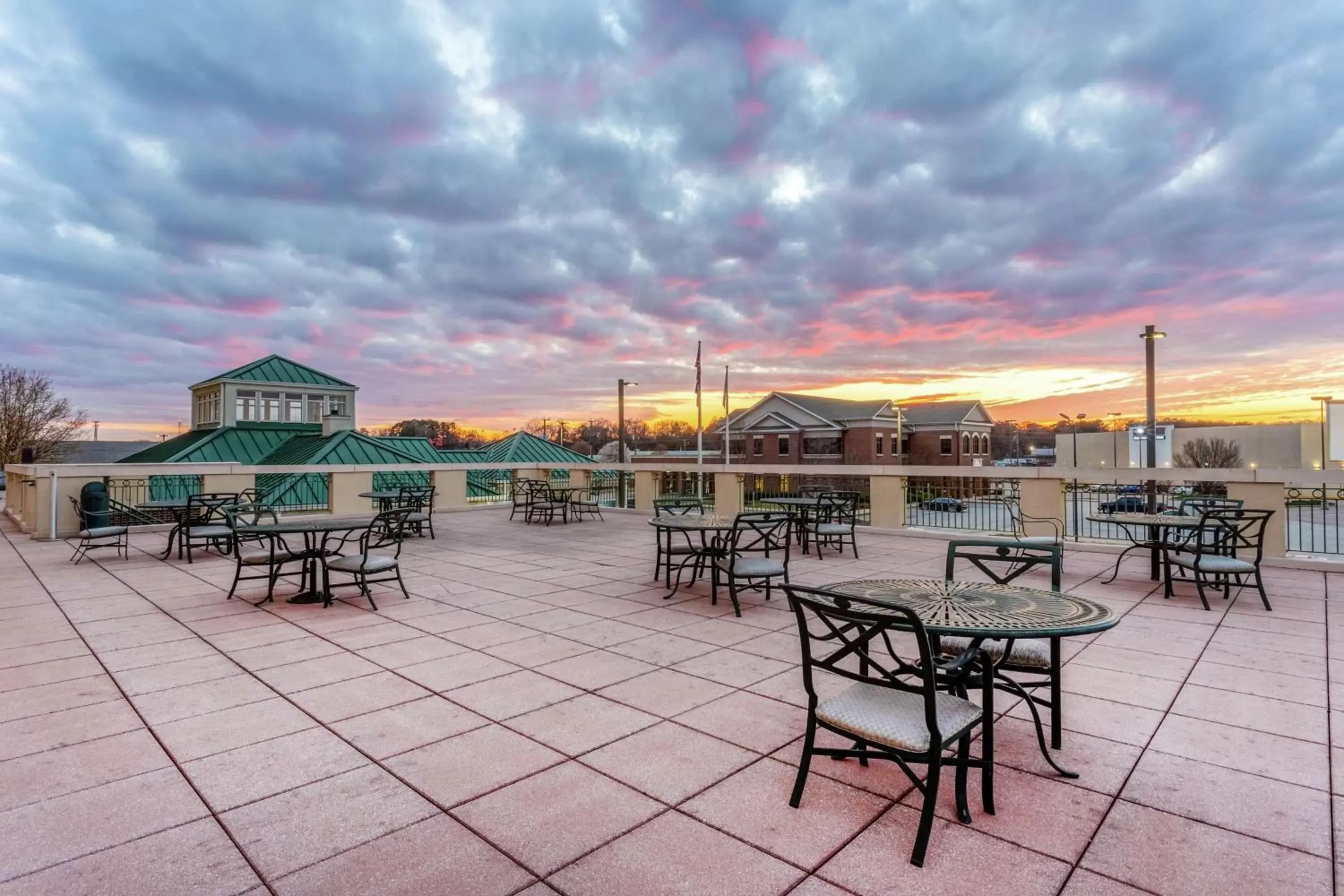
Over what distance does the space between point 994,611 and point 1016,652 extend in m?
0.42

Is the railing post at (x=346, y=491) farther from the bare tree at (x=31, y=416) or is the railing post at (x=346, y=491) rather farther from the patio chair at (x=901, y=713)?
the bare tree at (x=31, y=416)

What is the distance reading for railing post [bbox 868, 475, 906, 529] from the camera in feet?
32.9

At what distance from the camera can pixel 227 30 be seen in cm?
749

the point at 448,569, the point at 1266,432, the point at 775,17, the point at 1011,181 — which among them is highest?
the point at 775,17

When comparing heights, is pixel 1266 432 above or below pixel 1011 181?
below

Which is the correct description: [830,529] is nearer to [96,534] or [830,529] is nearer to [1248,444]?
Result: [96,534]

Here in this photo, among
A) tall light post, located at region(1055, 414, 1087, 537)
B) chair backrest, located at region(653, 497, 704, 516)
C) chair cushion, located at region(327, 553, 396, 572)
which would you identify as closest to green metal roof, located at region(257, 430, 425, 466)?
chair backrest, located at region(653, 497, 704, 516)

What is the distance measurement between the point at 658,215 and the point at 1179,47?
27.6 feet

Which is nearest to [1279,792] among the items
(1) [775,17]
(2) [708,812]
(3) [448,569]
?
(2) [708,812]

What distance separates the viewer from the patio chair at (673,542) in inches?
232

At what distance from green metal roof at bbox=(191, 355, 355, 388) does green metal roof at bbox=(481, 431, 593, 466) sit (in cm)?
786

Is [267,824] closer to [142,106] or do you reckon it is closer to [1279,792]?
[1279,792]

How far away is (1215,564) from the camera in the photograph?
17.1ft

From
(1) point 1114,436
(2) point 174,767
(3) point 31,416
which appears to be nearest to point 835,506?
(2) point 174,767
